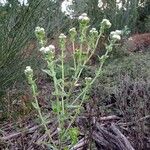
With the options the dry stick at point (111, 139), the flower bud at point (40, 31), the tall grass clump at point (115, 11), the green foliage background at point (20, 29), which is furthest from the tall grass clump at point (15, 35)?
the tall grass clump at point (115, 11)

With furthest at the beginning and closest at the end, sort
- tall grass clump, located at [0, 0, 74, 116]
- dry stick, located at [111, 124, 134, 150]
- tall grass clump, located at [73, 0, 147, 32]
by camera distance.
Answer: tall grass clump, located at [73, 0, 147, 32] → tall grass clump, located at [0, 0, 74, 116] → dry stick, located at [111, 124, 134, 150]

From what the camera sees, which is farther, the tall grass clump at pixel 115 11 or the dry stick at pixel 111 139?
the tall grass clump at pixel 115 11

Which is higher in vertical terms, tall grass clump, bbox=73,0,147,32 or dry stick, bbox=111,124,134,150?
tall grass clump, bbox=73,0,147,32

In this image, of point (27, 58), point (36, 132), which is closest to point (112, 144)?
point (36, 132)

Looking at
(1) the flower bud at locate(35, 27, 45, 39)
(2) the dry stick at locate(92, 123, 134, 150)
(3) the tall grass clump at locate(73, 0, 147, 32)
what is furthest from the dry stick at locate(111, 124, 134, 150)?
(3) the tall grass clump at locate(73, 0, 147, 32)

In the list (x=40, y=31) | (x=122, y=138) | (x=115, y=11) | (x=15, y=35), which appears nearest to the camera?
(x=40, y=31)

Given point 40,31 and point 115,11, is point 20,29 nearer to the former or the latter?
point 40,31

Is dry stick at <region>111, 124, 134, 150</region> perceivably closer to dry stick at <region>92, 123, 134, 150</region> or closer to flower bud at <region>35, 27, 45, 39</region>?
dry stick at <region>92, 123, 134, 150</region>

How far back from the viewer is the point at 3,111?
469 cm

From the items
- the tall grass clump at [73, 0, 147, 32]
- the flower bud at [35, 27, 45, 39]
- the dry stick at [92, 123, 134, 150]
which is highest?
the flower bud at [35, 27, 45, 39]

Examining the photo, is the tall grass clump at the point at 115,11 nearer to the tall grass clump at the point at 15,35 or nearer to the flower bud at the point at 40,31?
the tall grass clump at the point at 15,35

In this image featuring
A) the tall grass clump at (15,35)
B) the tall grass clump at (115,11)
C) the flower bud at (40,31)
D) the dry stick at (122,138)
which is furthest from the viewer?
the tall grass clump at (115,11)

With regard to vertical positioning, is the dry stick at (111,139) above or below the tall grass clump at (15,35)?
below

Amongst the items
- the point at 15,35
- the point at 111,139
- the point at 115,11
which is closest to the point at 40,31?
the point at 111,139
